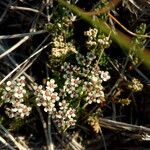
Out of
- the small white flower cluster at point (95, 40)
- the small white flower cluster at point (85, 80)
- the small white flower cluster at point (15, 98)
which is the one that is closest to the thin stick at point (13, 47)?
the small white flower cluster at point (15, 98)

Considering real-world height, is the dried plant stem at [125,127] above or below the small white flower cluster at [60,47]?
below

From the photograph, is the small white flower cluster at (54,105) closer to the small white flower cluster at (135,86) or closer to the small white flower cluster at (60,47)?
the small white flower cluster at (60,47)

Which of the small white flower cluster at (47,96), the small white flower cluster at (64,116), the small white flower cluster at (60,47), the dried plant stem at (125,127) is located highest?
the small white flower cluster at (60,47)

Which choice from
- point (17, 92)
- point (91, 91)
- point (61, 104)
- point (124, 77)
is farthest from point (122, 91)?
point (17, 92)

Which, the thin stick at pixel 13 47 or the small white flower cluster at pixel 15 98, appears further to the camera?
the thin stick at pixel 13 47

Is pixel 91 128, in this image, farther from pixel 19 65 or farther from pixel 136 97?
pixel 19 65
